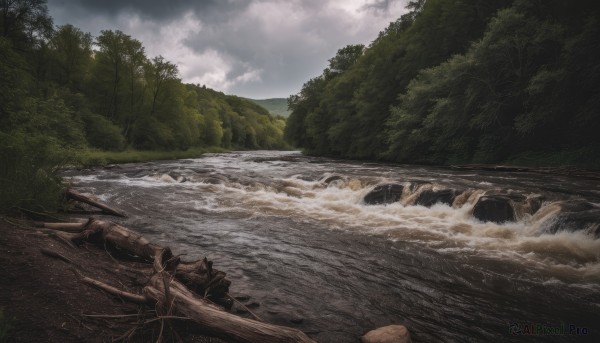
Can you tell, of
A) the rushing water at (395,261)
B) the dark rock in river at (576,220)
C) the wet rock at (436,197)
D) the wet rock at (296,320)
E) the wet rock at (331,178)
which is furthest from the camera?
the wet rock at (331,178)

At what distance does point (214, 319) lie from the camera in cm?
304

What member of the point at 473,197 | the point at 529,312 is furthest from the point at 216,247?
the point at 473,197

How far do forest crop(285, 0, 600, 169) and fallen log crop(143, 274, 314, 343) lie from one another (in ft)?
61.8

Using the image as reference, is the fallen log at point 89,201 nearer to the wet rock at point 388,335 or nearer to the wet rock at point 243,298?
the wet rock at point 243,298

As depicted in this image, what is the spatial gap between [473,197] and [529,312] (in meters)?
6.84

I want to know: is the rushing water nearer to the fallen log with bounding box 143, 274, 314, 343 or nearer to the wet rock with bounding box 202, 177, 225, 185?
the fallen log with bounding box 143, 274, 314, 343

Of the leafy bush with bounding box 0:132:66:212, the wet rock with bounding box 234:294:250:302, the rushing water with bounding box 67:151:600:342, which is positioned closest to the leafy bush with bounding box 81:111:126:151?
the rushing water with bounding box 67:151:600:342

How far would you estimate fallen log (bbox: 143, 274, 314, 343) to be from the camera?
2787 mm

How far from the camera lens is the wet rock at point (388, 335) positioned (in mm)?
3547

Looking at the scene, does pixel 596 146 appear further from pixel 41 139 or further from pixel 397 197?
pixel 41 139

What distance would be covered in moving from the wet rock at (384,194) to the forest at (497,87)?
10.0 m

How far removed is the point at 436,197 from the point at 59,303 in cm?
1138

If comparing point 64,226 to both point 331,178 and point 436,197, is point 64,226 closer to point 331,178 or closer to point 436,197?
point 436,197

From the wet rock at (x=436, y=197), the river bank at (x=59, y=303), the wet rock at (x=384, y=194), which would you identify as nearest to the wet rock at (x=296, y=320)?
the river bank at (x=59, y=303)
